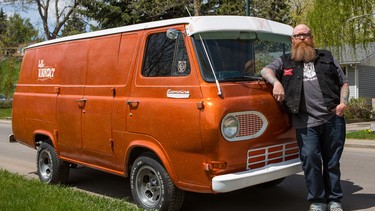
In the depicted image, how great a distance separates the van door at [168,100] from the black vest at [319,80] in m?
1.08

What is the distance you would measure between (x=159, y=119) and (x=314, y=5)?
588 inches

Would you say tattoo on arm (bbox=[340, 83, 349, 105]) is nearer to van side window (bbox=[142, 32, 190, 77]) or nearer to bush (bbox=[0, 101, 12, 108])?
van side window (bbox=[142, 32, 190, 77])

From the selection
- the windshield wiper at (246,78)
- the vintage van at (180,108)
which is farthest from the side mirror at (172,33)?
the windshield wiper at (246,78)

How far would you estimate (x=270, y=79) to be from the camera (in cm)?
502

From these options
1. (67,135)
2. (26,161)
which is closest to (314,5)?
(26,161)

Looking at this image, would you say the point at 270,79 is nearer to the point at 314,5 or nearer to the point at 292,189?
the point at 292,189

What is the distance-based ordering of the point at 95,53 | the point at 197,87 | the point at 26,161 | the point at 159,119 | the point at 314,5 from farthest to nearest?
the point at 314,5
the point at 26,161
the point at 95,53
the point at 159,119
the point at 197,87

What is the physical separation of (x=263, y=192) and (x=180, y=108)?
2381mm

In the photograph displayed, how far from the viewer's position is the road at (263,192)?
19.1 ft

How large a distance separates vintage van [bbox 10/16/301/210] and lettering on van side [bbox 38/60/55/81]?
0.73 meters

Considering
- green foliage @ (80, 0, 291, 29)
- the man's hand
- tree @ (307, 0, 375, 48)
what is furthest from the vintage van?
green foliage @ (80, 0, 291, 29)

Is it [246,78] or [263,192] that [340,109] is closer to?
[246,78]

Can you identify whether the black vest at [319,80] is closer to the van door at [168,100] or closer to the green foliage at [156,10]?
the van door at [168,100]

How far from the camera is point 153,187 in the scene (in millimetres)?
5402
